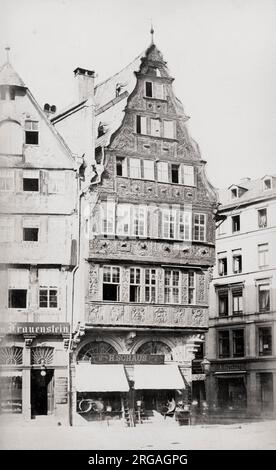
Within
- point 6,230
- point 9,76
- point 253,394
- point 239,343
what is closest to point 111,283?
point 6,230

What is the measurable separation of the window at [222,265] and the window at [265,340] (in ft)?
7.49

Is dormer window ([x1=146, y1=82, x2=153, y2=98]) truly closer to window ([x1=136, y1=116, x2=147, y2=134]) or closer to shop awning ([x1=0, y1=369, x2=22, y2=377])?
window ([x1=136, y1=116, x2=147, y2=134])

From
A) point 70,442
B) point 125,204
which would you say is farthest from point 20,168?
point 70,442

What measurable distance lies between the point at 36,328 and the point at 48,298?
46 cm

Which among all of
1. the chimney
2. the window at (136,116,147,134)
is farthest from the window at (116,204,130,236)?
the chimney

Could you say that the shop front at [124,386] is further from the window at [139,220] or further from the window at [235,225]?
the window at [235,225]

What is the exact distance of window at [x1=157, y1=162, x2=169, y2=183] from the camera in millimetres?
11961

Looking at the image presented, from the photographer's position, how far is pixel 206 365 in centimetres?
1416

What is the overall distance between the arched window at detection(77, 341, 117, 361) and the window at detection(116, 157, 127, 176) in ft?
8.45

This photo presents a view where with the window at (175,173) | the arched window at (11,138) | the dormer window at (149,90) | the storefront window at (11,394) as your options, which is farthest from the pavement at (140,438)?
the dormer window at (149,90)

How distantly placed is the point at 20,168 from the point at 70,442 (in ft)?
12.0

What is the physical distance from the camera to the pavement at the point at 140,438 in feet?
29.6

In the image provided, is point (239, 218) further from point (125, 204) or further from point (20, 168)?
point (20, 168)
